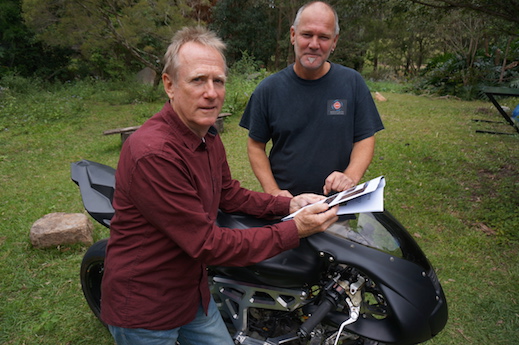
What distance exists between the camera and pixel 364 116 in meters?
2.33

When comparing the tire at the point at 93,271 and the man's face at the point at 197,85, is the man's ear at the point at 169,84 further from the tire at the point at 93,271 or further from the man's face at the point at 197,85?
the tire at the point at 93,271

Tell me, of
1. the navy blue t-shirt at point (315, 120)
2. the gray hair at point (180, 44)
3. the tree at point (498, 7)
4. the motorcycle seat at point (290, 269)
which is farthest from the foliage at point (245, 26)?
the motorcycle seat at point (290, 269)

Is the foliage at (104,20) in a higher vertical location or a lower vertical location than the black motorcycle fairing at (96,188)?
higher

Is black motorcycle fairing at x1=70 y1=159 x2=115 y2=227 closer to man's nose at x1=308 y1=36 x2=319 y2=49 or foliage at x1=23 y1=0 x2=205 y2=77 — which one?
man's nose at x1=308 y1=36 x2=319 y2=49

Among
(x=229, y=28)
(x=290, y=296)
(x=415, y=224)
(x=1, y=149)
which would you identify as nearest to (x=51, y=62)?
(x=229, y=28)

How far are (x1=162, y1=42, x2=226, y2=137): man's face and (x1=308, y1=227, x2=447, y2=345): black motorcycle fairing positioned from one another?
26.5 inches

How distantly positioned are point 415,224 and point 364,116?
243cm

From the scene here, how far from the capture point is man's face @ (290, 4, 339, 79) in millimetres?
2104

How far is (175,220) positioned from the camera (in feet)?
4.36

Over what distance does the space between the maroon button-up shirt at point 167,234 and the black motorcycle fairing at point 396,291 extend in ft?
0.66

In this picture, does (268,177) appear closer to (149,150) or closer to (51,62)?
(149,150)

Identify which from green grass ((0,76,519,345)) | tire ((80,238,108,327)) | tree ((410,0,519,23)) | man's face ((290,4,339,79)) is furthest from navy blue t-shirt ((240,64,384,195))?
tree ((410,0,519,23))

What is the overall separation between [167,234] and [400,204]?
401 cm

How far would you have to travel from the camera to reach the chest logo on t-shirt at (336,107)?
Result: 2.28 meters
